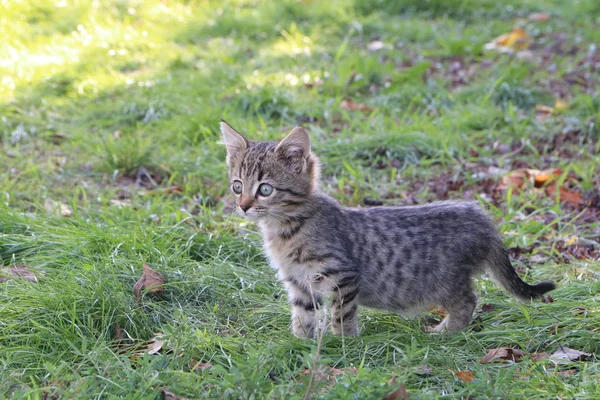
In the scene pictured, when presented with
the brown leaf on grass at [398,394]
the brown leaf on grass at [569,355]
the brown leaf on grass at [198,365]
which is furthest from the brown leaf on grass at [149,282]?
the brown leaf on grass at [569,355]

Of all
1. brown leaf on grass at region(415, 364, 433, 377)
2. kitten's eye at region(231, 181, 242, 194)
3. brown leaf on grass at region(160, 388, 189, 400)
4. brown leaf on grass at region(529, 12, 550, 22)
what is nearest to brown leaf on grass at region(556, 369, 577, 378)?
brown leaf on grass at region(415, 364, 433, 377)

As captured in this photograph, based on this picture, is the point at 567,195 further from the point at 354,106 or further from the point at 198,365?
the point at 198,365

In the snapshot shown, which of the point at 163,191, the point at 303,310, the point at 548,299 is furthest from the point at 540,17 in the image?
the point at 303,310

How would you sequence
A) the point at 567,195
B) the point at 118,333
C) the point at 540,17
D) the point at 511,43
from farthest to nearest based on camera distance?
1. the point at 540,17
2. the point at 511,43
3. the point at 567,195
4. the point at 118,333

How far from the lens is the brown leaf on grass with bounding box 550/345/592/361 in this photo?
12.8 ft

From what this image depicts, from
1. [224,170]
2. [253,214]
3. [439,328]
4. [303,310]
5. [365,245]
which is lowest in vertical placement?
[439,328]

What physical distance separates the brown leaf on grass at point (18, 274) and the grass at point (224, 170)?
0.30 feet

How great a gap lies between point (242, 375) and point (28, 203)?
3401mm

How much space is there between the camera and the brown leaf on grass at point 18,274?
4.56 metres

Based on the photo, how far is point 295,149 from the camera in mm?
4551

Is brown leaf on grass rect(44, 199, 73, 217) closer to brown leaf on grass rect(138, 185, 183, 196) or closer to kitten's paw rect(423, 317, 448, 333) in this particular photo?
brown leaf on grass rect(138, 185, 183, 196)

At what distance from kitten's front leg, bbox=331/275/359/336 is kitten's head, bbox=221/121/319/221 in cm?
53

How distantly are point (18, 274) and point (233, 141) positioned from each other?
1575mm

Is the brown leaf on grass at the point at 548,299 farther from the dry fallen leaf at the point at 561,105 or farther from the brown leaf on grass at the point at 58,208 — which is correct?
the dry fallen leaf at the point at 561,105
